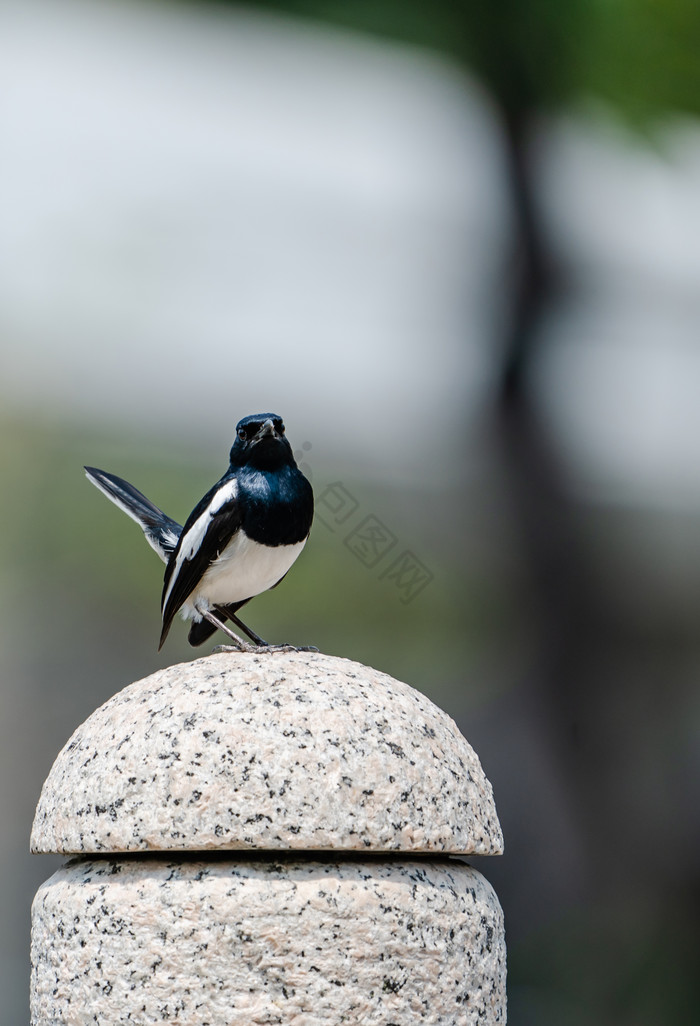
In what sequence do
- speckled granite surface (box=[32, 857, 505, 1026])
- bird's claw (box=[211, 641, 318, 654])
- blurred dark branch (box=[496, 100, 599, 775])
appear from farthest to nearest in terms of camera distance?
blurred dark branch (box=[496, 100, 599, 775])
bird's claw (box=[211, 641, 318, 654])
speckled granite surface (box=[32, 857, 505, 1026])

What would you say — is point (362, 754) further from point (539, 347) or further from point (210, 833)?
A: point (539, 347)

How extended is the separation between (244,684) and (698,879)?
29.7 ft

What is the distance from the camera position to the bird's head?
3.87 metres

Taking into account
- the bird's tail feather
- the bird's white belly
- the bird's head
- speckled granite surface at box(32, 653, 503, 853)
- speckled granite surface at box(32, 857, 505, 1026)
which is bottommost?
speckled granite surface at box(32, 857, 505, 1026)

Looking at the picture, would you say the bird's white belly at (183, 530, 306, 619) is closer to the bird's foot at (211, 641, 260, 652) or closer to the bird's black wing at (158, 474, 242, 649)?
the bird's black wing at (158, 474, 242, 649)

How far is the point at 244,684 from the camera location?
3047 millimetres

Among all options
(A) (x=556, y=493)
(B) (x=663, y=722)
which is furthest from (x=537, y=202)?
(B) (x=663, y=722)

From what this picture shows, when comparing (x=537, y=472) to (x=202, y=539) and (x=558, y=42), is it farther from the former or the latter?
(x=202, y=539)

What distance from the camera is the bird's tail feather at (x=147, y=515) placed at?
464cm

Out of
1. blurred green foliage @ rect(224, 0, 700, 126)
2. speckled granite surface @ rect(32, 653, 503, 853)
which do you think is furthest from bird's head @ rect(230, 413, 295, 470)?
blurred green foliage @ rect(224, 0, 700, 126)

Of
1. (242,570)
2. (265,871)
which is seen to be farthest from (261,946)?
(242,570)

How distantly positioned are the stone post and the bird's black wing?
97cm

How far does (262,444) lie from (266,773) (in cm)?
152

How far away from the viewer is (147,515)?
15.3ft
